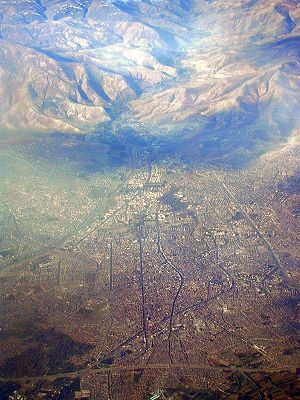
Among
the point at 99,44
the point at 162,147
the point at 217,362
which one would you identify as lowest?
the point at 99,44

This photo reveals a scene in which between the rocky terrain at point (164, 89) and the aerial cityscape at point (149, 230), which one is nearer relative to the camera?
the aerial cityscape at point (149, 230)

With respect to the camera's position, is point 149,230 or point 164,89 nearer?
point 149,230

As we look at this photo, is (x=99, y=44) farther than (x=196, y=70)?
Yes

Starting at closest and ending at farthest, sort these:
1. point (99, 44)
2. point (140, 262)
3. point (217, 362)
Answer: point (217, 362), point (140, 262), point (99, 44)

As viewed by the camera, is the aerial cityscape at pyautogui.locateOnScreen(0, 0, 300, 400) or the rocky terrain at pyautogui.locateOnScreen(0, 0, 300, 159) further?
the rocky terrain at pyautogui.locateOnScreen(0, 0, 300, 159)

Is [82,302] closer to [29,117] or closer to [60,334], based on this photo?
[60,334]

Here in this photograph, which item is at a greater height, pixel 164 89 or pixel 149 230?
pixel 149 230

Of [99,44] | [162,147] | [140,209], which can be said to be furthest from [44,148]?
[99,44]

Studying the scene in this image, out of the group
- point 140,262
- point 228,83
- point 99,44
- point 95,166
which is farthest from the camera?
point 99,44
